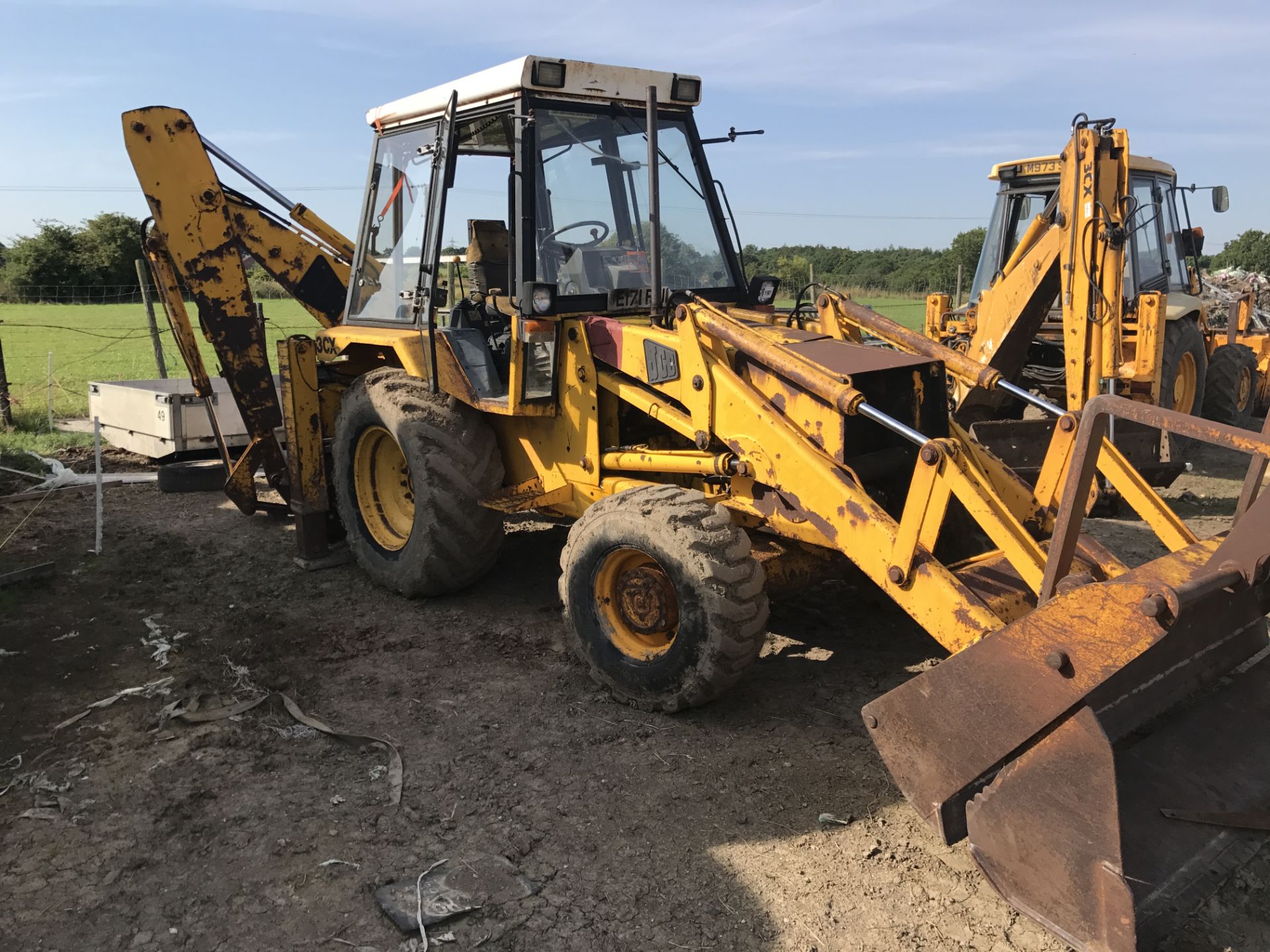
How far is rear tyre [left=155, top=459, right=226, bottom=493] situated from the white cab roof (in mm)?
4115

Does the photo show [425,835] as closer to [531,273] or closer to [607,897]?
[607,897]

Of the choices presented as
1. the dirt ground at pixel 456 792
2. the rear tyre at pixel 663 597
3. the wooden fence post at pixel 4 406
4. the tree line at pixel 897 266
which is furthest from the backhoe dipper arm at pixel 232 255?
the tree line at pixel 897 266

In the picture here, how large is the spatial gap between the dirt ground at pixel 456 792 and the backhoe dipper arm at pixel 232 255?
1364mm

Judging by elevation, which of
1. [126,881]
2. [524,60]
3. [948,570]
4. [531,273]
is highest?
[524,60]

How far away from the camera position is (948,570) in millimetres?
3760

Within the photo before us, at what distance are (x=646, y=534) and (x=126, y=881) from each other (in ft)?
7.27

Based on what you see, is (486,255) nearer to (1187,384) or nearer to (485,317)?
(485,317)

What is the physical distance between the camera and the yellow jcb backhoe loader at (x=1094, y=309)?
6965mm

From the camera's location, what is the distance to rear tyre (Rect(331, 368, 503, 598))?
5.44 m

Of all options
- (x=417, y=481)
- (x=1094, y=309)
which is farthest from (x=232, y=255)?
(x=1094, y=309)

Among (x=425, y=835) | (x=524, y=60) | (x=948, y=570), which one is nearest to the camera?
(x=425, y=835)

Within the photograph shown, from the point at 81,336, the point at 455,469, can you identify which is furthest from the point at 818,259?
the point at 455,469

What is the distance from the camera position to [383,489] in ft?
20.5

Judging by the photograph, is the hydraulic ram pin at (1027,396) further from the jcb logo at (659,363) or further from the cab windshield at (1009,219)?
the cab windshield at (1009,219)
